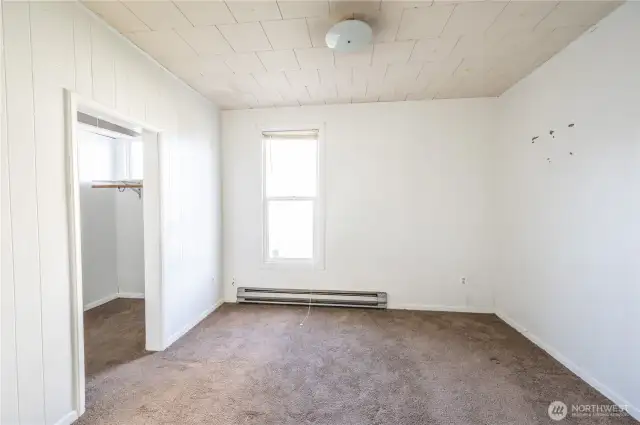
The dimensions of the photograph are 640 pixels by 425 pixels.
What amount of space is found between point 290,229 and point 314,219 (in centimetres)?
37

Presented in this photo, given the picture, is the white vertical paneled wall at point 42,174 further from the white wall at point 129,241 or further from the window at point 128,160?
the white wall at point 129,241

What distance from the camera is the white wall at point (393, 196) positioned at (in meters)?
3.59

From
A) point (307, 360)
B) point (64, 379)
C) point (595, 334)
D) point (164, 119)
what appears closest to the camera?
point (64, 379)

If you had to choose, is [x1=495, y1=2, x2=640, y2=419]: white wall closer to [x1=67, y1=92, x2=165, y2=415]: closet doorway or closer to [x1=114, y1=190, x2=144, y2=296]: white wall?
[x1=67, y1=92, x2=165, y2=415]: closet doorway

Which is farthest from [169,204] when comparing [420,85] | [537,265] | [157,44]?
[537,265]

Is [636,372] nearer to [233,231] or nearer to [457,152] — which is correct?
[457,152]

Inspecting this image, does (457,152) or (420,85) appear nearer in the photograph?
(420,85)

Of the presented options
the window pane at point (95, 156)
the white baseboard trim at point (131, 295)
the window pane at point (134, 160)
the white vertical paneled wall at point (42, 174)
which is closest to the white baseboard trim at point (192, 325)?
the white vertical paneled wall at point (42, 174)

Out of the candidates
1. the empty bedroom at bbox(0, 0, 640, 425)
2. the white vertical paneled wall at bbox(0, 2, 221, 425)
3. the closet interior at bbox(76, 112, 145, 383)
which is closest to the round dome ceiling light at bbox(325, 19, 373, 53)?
the empty bedroom at bbox(0, 0, 640, 425)

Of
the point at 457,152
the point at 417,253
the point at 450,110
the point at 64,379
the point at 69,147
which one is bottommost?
the point at 64,379

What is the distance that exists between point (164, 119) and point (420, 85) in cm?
263

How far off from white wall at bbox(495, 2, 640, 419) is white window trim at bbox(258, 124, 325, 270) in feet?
7.25

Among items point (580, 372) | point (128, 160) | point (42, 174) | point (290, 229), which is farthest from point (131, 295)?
point (580, 372)

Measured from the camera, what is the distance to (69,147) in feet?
5.72
